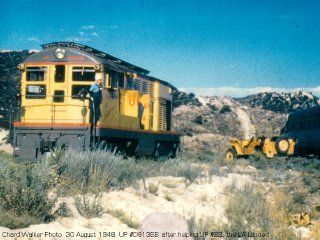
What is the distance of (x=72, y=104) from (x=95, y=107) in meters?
0.73

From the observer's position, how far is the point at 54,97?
12188 mm

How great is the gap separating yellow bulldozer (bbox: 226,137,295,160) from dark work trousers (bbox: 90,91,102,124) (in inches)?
472

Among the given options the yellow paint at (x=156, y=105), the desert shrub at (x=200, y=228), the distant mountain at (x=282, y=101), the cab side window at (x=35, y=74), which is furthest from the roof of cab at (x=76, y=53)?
the distant mountain at (x=282, y=101)

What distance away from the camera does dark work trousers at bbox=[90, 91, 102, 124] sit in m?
11.3

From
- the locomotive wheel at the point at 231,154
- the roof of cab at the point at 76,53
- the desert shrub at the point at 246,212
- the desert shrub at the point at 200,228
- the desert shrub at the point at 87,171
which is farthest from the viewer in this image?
the locomotive wheel at the point at 231,154

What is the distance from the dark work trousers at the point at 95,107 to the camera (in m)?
11.3

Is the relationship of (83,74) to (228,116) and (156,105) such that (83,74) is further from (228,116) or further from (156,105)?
(228,116)

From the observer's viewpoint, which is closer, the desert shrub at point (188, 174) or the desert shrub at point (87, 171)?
the desert shrub at point (87, 171)

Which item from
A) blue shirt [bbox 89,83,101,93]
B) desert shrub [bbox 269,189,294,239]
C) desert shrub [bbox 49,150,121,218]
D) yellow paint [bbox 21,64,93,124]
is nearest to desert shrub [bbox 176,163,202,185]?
desert shrub [bbox 269,189,294,239]

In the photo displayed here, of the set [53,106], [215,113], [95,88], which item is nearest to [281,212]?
[95,88]

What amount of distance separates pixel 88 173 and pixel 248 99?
62815mm

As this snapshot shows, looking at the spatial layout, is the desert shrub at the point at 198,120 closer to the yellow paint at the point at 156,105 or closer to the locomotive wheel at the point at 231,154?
the locomotive wheel at the point at 231,154

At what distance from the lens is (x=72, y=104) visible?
1180 centimetres

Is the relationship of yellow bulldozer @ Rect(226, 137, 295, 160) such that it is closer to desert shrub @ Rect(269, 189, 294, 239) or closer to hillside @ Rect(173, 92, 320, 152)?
desert shrub @ Rect(269, 189, 294, 239)
